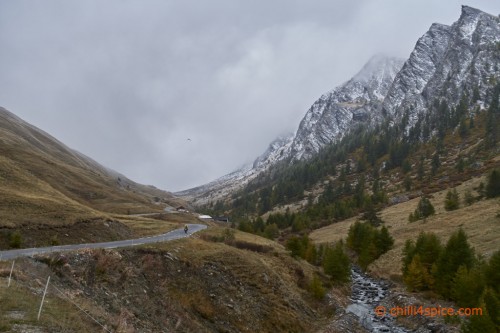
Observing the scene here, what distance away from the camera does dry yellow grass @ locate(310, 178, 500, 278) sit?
5570cm

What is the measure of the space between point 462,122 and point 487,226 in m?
141

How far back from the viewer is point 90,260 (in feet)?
90.0

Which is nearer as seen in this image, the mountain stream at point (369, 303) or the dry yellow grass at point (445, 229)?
the mountain stream at point (369, 303)

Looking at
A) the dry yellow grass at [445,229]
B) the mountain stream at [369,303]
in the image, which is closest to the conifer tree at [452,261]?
the mountain stream at [369,303]

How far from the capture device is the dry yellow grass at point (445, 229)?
55.7m

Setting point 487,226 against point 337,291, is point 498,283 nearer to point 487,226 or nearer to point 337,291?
point 337,291

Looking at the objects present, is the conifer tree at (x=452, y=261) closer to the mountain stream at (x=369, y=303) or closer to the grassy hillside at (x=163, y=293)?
the mountain stream at (x=369, y=303)

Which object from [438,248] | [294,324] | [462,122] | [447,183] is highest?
[462,122]

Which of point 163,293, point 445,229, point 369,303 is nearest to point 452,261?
point 369,303

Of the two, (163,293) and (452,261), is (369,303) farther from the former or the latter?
(163,293)

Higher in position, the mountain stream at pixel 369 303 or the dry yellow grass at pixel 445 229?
the dry yellow grass at pixel 445 229

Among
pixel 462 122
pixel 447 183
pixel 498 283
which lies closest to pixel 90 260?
pixel 498 283

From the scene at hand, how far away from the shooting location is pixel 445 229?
6750cm

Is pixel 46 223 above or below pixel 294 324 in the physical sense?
above
